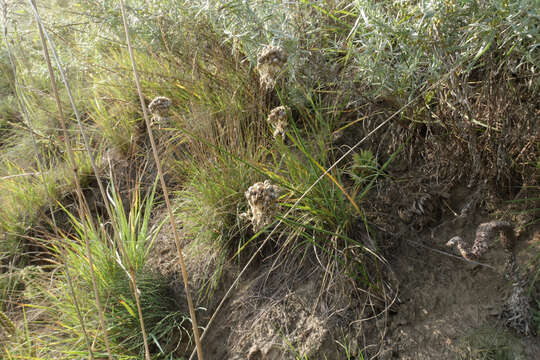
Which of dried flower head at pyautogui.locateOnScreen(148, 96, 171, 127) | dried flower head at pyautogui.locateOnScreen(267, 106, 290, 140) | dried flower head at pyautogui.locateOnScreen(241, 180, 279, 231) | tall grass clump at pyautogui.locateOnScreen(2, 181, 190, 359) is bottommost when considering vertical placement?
tall grass clump at pyautogui.locateOnScreen(2, 181, 190, 359)

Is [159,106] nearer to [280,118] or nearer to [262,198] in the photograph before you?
[280,118]

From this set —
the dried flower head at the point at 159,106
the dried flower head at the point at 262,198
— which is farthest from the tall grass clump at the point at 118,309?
the dried flower head at the point at 262,198

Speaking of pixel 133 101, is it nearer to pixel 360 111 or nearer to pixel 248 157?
pixel 248 157

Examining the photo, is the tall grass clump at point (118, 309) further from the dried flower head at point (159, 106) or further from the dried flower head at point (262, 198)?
the dried flower head at point (262, 198)

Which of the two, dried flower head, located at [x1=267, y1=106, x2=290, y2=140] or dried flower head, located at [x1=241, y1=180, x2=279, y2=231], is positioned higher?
dried flower head, located at [x1=267, y1=106, x2=290, y2=140]

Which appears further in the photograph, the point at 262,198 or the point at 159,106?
the point at 159,106

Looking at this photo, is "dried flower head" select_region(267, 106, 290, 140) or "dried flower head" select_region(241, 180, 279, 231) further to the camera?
"dried flower head" select_region(267, 106, 290, 140)

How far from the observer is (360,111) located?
66.7 inches

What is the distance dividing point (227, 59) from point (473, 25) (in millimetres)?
1256

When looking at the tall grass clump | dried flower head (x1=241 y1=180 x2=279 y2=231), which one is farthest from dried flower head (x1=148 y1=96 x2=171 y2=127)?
dried flower head (x1=241 y1=180 x2=279 y2=231)

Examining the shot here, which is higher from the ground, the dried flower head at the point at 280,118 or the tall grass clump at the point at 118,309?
the dried flower head at the point at 280,118

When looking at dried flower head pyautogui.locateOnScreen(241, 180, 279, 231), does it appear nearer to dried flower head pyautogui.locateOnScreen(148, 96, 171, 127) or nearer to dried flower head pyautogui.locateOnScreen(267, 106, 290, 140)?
dried flower head pyautogui.locateOnScreen(267, 106, 290, 140)

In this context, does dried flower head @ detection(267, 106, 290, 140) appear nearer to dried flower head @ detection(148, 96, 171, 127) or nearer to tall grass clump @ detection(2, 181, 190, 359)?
dried flower head @ detection(148, 96, 171, 127)

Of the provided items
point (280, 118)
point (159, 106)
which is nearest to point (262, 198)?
point (280, 118)
